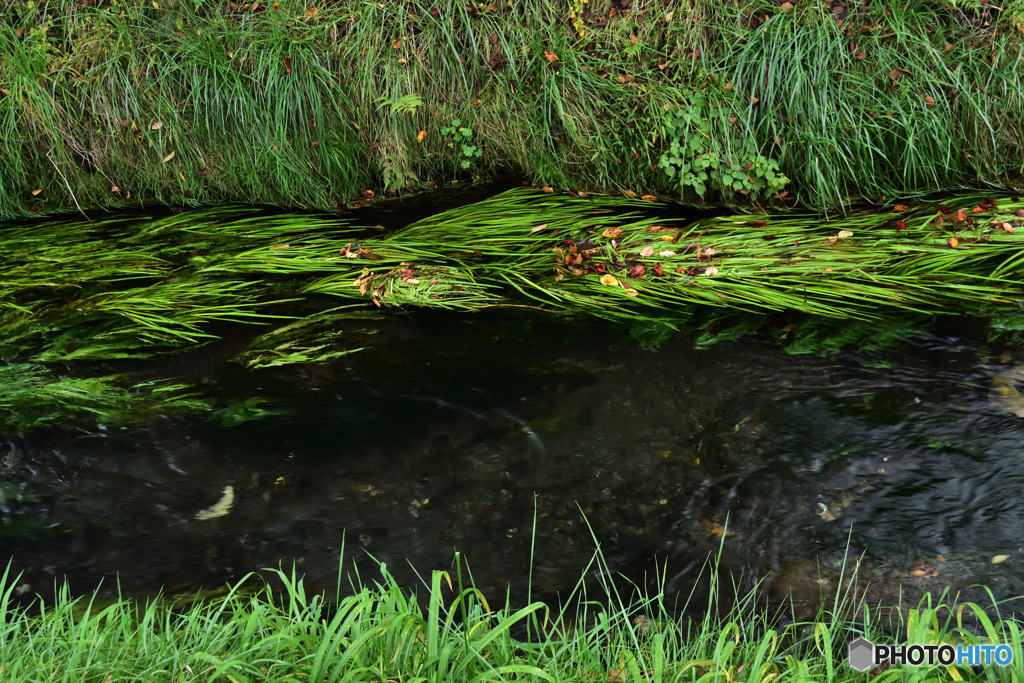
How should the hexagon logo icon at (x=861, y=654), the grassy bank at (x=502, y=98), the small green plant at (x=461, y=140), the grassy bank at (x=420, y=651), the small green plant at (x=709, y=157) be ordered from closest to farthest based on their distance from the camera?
the grassy bank at (x=420, y=651), the hexagon logo icon at (x=861, y=654), the grassy bank at (x=502, y=98), the small green plant at (x=709, y=157), the small green plant at (x=461, y=140)

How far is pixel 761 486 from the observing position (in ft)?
7.36

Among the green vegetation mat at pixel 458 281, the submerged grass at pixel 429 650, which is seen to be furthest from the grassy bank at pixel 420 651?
the green vegetation mat at pixel 458 281

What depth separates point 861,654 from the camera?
1639mm

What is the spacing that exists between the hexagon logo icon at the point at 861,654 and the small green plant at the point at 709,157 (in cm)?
245

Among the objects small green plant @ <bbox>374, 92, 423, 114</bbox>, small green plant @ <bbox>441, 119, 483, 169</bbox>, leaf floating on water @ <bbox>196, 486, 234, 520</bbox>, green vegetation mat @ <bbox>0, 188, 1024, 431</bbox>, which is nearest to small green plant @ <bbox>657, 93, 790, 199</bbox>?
green vegetation mat @ <bbox>0, 188, 1024, 431</bbox>

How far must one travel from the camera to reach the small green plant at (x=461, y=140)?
3982mm

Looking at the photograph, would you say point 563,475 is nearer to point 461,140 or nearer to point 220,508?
point 220,508

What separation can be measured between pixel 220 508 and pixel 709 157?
9.28 ft

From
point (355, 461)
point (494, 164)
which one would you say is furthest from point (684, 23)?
point (355, 461)

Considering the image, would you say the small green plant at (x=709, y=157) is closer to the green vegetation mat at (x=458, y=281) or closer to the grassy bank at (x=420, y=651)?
the green vegetation mat at (x=458, y=281)

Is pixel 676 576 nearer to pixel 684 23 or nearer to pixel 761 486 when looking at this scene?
pixel 761 486

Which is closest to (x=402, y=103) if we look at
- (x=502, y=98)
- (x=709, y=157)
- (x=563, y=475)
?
(x=502, y=98)

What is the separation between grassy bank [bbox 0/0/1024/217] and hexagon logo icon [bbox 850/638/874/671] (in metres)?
2.45

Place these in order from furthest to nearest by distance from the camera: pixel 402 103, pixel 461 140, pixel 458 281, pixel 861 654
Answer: pixel 461 140 → pixel 402 103 → pixel 458 281 → pixel 861 654
